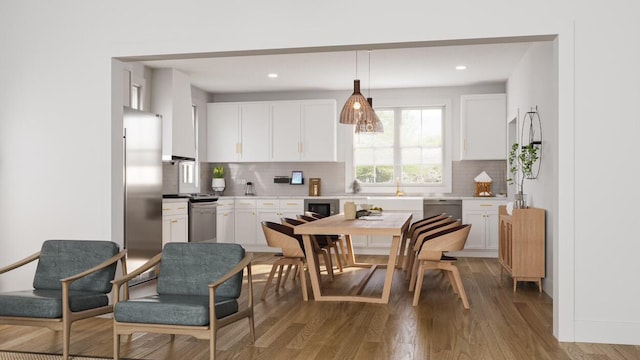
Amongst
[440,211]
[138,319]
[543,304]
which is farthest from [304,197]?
[138,319]

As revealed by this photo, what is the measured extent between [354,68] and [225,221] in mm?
3343

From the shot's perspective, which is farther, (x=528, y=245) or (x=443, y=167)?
(x=443, y=167)

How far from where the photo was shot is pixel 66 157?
5.17m

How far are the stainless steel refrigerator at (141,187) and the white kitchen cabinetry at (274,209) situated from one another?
9.34 feet

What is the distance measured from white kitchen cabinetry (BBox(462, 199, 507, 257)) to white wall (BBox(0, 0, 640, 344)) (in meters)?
4.62

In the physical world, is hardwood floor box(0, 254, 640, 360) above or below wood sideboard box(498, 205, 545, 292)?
below

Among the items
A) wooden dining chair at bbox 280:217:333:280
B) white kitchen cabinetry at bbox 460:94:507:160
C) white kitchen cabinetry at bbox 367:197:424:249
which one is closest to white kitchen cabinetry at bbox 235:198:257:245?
white kitchen cabinetry at bbox 367:197:424:249

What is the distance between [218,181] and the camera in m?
10.3

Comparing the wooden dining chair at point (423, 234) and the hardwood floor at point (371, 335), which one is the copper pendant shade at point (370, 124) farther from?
the hardwood floor at point (371, 335)

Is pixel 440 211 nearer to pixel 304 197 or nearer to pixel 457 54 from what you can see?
pixel 304 197

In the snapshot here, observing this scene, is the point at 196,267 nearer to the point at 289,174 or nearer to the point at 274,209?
the point at 274,209

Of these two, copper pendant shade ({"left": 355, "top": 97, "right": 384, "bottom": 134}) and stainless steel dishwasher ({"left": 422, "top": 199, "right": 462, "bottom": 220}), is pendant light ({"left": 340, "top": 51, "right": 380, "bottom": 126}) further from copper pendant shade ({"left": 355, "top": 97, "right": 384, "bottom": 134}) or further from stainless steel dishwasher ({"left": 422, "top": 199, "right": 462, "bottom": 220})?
stainless steel dishwasher ({"left": 422, "top": 199, "right": 462, "bottom": 220})

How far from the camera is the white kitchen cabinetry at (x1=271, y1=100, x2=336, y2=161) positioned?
32.5 ft

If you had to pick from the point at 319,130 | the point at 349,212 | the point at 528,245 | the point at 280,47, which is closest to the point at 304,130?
the point at 319,130
